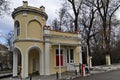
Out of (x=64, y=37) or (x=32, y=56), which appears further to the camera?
(x=64, y=37)

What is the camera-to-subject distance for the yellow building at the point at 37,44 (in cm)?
2466

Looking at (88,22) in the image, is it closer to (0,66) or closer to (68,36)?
(68,36)

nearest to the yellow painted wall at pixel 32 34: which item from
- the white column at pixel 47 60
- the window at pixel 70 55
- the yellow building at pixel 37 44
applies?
the yellow building at pixel 37 44

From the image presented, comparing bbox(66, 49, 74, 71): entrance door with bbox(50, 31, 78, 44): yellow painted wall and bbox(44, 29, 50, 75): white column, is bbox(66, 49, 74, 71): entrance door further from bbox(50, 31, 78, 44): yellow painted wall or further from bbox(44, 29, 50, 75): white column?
bbox(44, 29, 50, 75): white column

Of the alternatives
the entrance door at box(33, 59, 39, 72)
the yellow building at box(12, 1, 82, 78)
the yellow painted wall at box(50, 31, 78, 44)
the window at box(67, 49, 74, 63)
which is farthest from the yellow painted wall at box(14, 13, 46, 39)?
the window at box(67, 49, 74, 63)

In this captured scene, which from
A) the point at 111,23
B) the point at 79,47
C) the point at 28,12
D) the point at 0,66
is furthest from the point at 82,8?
the point at 0,66

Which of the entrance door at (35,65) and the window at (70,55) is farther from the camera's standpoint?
the window at (70,55)

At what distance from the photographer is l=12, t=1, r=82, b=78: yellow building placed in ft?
80.9

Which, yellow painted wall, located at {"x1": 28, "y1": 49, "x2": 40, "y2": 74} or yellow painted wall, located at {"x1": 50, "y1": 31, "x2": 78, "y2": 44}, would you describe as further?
yellow painted wall, located at {"x1": 50, "y1": 31, "x2": 78, "y2": 44}

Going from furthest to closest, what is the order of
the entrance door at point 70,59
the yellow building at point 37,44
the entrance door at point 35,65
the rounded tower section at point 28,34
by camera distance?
the entrance door at point 70,59 → the entrance door at point 35,65 → the yellow building at point 37,44 → the rounded tower section at point 28,34

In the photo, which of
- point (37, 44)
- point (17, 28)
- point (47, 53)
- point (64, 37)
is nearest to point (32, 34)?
point (37, 44)

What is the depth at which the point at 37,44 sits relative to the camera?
83.2 feet

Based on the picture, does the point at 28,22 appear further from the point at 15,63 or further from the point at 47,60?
the point at 15,63

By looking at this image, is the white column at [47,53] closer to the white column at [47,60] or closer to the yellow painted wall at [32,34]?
the white column at [47,60]
